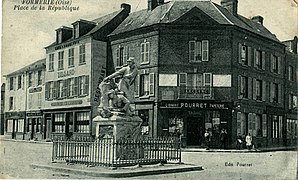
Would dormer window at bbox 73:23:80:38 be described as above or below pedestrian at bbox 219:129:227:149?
above

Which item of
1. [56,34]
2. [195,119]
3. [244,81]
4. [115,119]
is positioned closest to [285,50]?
[244,81]

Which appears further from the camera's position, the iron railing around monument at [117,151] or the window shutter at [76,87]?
the window shutter at [76,87]

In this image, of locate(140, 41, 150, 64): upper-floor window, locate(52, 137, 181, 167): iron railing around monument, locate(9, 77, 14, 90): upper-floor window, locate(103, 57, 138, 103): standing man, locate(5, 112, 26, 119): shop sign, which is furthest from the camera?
locate(140, 41, 150, 64): upper-floor window

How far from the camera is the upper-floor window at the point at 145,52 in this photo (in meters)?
10.8

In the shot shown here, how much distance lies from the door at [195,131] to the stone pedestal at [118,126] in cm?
242

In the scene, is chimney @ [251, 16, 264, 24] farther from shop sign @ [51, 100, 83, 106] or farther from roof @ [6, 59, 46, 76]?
roof @ [6, 59, 46, 76]

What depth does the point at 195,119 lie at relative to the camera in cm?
1124

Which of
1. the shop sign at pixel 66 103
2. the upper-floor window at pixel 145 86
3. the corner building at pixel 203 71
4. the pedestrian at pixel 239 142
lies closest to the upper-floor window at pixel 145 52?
the corner building at pixel 203 71

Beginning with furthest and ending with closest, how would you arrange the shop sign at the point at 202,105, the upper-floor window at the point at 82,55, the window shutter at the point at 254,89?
the window shutter at the point at 254,89
the shop sign at the point at 202,105
the upper-floor window at the point at 82,55

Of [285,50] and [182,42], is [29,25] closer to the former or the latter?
[182,42]

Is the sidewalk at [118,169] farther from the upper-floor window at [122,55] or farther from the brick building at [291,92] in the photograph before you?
the upper-floor window at [122,55]

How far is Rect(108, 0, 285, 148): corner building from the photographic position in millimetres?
10711

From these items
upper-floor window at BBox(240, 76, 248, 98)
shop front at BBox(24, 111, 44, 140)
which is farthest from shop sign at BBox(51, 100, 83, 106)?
upper-floor window at BBox(240, 76, 248, 98)

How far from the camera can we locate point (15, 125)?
30.7ft
